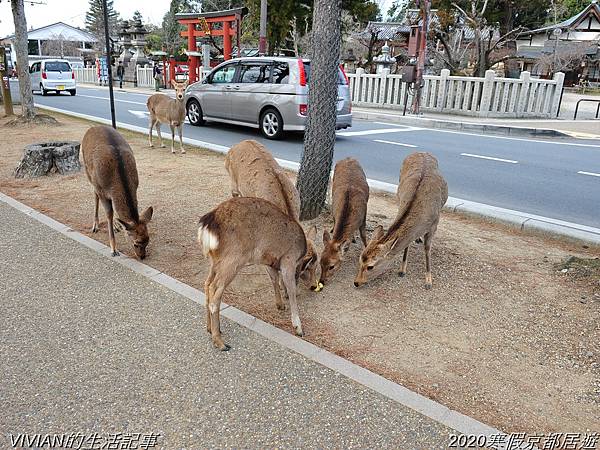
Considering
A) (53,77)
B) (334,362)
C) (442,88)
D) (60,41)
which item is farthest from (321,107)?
(60,41)

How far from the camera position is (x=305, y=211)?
20.0 feet

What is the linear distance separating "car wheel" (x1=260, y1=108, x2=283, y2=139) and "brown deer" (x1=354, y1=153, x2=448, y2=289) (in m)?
8.02

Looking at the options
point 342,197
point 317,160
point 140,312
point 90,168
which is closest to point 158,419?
point 140,312

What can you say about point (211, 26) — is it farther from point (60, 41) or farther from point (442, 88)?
point (60, 41)

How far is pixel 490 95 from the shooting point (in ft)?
63.7

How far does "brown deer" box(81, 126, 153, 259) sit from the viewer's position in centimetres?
475

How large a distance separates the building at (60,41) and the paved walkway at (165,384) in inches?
2769

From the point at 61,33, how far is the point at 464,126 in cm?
7063

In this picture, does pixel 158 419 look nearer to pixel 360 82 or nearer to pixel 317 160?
pixel 317 160

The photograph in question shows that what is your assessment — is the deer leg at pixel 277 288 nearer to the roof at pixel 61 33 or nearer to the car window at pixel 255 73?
the car window at pixel 255 73

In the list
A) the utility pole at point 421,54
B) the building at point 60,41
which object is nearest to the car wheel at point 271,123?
the utility pole at point 421,54

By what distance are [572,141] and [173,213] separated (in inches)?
511

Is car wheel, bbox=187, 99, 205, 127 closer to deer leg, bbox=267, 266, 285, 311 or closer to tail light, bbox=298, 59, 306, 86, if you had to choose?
tail light, bbox=298, 59, 306, 86

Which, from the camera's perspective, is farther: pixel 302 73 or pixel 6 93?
pixel 6 93
